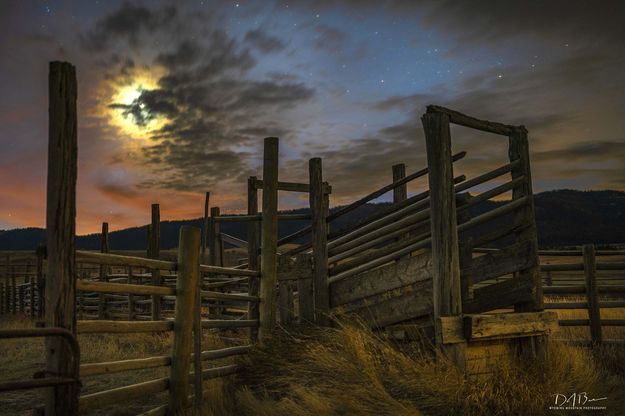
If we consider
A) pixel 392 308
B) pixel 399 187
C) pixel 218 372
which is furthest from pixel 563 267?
pixel 218 372

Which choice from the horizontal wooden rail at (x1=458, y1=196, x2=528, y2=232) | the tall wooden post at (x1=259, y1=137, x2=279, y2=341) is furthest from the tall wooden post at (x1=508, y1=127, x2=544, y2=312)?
the tall wooden post at (x1=259, y1=137, x2=279, y2=341)

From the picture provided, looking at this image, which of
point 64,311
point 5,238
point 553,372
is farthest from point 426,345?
point 5,238

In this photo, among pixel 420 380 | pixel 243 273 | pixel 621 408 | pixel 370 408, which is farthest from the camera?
pixel 243 273

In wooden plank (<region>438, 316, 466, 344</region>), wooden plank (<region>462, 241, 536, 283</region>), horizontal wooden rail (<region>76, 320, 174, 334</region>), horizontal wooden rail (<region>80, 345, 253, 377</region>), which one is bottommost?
horizontal wooden rail (<region>80, 345, 253, 377</region>)

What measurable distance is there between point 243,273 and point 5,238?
175 m

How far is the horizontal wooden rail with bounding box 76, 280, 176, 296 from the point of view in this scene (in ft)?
16.1

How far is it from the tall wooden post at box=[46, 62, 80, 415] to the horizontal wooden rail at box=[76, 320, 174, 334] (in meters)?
0.32

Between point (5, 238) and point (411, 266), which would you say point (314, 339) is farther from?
point (5, 238)

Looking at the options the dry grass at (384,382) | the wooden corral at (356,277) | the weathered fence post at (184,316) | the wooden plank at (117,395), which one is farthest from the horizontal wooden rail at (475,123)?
the wooden plank at (117,395)

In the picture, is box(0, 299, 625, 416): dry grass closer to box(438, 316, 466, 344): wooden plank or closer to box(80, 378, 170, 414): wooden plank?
box(438, 316, 466, 344): wooden plank

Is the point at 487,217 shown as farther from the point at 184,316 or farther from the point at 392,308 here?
the point at 184,316

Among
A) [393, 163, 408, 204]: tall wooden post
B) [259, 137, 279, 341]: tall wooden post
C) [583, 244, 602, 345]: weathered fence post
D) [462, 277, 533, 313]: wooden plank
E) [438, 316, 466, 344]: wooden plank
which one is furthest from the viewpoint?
[583, 244, 602, 345]: weathered fence post

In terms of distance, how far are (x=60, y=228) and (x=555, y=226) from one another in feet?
324

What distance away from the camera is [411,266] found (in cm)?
648
